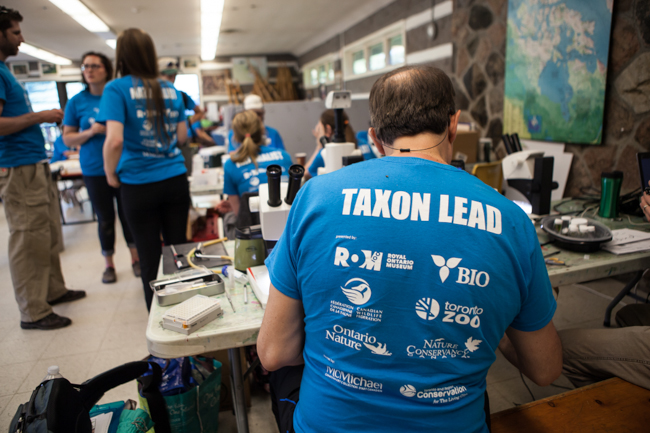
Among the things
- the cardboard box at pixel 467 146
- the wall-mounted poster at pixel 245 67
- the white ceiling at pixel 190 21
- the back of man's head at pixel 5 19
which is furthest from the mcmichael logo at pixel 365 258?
the wall-mounted poster at pixel 245 67

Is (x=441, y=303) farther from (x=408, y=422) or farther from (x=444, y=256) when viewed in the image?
(x=408, y=422)

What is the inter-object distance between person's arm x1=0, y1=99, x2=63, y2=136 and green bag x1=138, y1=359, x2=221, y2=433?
1635mm

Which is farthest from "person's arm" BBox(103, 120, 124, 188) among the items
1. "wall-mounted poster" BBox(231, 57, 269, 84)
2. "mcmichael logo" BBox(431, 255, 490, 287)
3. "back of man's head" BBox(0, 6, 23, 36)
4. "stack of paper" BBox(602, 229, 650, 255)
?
"wall-mounted poster" BBox(231, 57, 269, 84)

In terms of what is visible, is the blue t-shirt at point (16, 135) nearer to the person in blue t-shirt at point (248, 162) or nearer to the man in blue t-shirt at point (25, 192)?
the man in blue t-shirt at point (25, 192)

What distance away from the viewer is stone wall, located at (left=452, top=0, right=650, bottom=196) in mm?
2371

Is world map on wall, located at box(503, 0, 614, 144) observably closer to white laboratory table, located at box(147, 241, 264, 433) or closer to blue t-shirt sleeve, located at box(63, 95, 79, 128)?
white laboratory table, located at box(147, 241, 264, 433)

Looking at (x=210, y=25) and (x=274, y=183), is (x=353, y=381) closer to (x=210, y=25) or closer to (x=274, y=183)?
(x=274, y=183)

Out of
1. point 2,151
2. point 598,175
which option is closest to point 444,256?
point 2,151

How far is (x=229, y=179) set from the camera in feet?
8.06


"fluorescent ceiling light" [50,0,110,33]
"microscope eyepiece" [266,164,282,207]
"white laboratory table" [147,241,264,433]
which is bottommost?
"white laboratory table" [147,241,264,433]

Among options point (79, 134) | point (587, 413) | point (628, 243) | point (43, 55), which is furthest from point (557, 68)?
point (43, 55)

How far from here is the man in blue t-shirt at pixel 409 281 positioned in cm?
71

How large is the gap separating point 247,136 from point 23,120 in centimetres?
120

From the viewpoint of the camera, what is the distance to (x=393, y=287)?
72 cm
